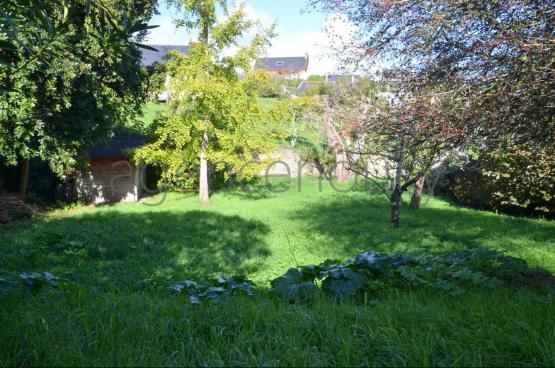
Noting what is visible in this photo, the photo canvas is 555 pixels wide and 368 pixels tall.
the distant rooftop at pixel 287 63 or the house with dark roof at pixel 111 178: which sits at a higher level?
the distant rooftop at pixel 287 63

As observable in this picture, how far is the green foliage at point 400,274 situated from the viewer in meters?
3.65

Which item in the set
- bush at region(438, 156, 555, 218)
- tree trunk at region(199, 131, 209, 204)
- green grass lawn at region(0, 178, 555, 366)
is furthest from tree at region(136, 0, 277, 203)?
green grass lawn at region(0, 178, 555, 366)

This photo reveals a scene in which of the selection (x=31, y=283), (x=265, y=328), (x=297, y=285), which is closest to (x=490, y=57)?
(x=297, y=285)

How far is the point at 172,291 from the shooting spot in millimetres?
3916

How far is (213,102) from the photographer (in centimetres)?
1630

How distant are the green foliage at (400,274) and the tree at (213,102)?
12811mm

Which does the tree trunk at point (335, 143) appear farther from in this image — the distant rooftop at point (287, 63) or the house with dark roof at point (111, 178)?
the distant rooftop at point (287, 63)

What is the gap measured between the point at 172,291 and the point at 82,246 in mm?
4578

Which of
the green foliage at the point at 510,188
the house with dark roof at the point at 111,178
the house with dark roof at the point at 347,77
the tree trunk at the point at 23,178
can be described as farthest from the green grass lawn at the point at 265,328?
the house with dark roof at the point at 111,178

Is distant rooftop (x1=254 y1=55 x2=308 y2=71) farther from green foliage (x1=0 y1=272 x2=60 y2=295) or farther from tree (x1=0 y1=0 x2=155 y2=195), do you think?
green foliage (x1=0 y1=272 x2=60 y2=295)

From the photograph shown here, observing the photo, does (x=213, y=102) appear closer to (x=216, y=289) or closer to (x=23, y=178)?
(x=23, y=178)

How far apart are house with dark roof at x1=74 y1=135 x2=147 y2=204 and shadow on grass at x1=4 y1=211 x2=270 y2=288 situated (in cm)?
655

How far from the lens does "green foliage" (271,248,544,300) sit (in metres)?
3.65

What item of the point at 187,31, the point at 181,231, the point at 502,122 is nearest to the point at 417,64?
the point at 502,122
